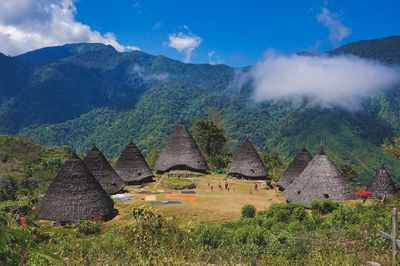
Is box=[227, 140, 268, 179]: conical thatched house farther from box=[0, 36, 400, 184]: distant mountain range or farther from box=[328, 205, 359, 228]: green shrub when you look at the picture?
box=[0, 36, 400, 184]: distant mountain range

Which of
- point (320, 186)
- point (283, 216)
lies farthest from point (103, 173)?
point (320, 186)

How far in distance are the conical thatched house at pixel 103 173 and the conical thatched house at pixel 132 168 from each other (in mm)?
3330

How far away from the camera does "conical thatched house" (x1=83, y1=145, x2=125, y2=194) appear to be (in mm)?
22297

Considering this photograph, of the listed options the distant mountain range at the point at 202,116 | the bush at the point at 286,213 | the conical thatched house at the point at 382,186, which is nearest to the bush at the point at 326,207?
the bush at the point at 286,213

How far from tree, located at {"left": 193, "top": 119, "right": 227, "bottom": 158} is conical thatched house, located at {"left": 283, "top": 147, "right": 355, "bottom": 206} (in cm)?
2554

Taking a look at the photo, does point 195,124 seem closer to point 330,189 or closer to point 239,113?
point 330,189

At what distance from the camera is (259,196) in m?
23.5

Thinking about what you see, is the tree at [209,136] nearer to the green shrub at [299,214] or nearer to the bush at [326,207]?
the bush at [326,207]

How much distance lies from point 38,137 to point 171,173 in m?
127

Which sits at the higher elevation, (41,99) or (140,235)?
(41,99)

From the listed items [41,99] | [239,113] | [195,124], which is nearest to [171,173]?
[195,124]

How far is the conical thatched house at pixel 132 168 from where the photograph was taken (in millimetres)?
26812

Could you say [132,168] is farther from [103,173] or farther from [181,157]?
[181,157]

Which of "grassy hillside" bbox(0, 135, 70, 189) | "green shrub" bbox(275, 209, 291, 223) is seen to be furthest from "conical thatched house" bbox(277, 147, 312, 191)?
"grassy hillside" bbox(0, 135, 70, 189)
